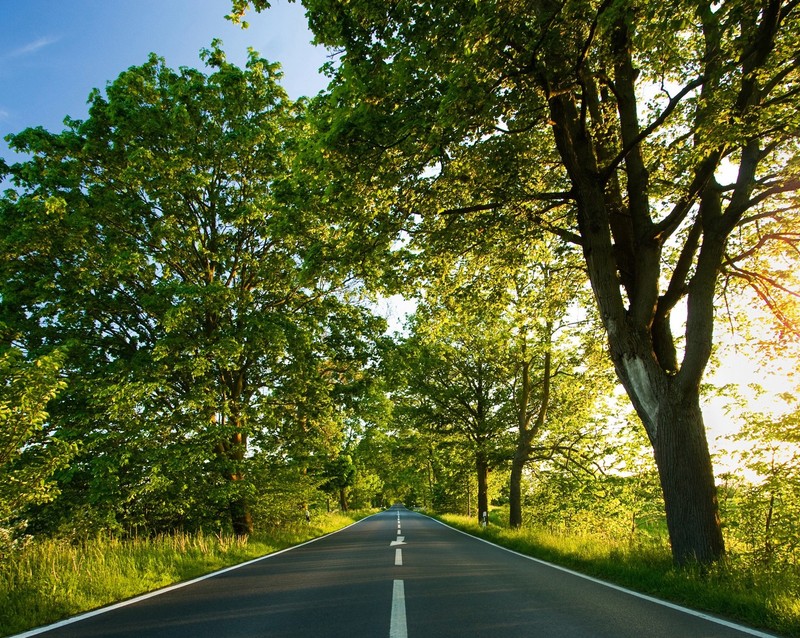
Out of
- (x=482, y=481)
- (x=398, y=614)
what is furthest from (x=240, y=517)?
(x=482, y=481)

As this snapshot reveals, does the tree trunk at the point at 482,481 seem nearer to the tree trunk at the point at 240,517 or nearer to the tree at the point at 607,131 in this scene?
the tree trunk at the point at 240,517

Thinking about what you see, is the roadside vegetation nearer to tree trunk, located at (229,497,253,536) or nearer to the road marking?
tree trunk, located at (229,497,253,536)

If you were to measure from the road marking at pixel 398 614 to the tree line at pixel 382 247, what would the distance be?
4249 mm

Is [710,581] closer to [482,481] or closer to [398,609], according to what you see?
[398,609]

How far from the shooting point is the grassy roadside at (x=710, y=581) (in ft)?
15.2

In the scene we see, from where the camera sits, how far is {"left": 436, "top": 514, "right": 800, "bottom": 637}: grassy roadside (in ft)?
15.2

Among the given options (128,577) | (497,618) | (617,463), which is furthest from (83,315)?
(617,463)

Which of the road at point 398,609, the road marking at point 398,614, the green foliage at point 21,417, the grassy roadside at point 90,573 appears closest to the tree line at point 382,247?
the green foliage at point 21,417

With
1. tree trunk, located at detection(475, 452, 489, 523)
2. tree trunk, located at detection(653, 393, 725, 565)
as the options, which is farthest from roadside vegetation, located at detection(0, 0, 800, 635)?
tree trunk, located at detection(475, 452, 489, 523)

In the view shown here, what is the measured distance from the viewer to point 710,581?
227 inches

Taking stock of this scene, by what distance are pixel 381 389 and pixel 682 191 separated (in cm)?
973

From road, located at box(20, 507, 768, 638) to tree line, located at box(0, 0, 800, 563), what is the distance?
2.50m

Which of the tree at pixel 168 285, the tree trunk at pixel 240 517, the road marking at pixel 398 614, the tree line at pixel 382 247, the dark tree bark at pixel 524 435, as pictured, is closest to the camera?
the road marking at pixel 398 614

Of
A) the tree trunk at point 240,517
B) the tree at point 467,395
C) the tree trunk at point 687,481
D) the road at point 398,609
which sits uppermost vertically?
the tree at point 467,395
